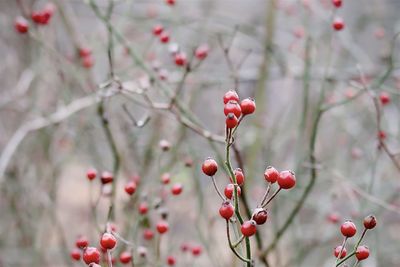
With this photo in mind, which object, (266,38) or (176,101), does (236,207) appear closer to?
(176,101)

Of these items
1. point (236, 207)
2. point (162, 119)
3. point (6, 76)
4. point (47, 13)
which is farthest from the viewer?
point (6, 76)

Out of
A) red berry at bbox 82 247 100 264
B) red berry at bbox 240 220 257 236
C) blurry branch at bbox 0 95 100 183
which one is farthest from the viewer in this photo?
blurry branch at bbox 0 95 100 183

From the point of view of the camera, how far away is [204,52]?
2055 millimetres

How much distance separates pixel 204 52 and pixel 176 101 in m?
0.26

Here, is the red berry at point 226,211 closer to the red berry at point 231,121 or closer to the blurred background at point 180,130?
the red berry at point 231,121

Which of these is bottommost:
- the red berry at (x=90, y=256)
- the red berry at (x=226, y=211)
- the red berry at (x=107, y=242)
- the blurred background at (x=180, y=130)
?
the blurred background at (x=180, y=130)

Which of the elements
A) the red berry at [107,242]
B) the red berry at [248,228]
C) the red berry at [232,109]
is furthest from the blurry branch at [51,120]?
the red berry at [248,228]

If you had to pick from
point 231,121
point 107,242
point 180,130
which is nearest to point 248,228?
point 231,121

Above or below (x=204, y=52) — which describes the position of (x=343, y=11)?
below

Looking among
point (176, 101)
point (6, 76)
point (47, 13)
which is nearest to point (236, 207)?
point (176, 101)

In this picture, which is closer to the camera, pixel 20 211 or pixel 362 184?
pixel 362 184

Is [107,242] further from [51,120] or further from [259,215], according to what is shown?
[51,120]

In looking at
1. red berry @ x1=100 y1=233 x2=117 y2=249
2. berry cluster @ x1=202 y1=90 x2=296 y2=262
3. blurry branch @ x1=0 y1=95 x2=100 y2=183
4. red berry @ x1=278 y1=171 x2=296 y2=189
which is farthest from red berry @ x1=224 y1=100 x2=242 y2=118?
blurry branch @ x1=0 y1=95 x2=100 y2=183

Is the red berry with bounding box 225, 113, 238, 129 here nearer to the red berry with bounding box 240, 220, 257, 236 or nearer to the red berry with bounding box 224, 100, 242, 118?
the red berry with bounding box 224, 100, 242, 118
